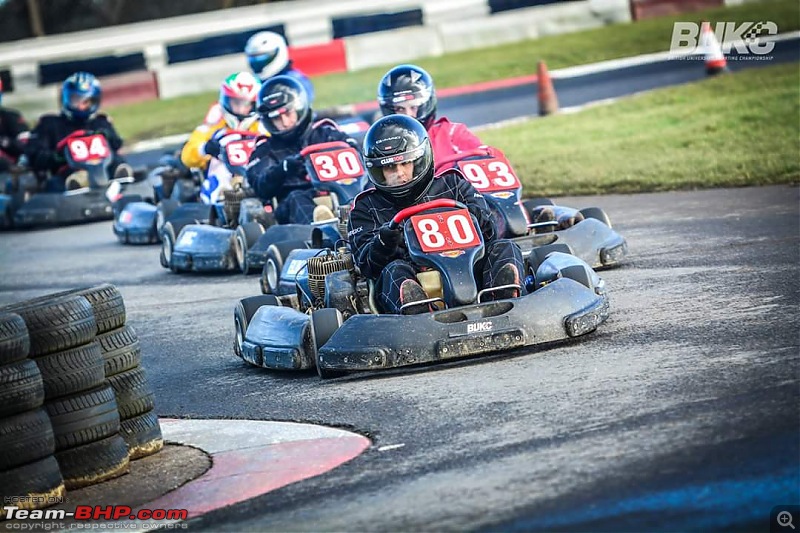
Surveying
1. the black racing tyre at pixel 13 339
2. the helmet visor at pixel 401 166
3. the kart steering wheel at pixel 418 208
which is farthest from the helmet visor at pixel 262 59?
the black racing tyre at pixel 13 339

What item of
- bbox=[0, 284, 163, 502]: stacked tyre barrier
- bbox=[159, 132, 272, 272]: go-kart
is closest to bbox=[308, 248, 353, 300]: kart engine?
bbox=[0, 284, 163, 502]: stacked tyre barrier

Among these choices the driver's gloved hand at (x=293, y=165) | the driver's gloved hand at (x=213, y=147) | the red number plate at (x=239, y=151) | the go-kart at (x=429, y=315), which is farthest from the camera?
the driver's gloved hand at (x=213, y=147)

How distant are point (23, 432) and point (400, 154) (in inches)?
111

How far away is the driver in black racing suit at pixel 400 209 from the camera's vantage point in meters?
7.18

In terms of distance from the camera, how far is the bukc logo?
21906 mm

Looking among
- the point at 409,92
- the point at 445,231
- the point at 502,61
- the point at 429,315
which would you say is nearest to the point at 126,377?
the point at 429,315

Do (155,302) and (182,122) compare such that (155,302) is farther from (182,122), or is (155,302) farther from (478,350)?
(182,122)

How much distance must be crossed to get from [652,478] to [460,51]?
73.1ft

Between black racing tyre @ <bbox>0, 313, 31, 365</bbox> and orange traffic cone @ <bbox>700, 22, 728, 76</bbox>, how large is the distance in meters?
15.7

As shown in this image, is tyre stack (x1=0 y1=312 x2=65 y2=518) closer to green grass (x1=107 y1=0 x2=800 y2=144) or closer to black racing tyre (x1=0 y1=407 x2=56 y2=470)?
black racing tyre (x1=0 y1=407 x2=56 y2=470)

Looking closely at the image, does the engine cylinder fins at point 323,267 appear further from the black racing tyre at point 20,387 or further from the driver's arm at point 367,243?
the black racing tyre at point 20,387

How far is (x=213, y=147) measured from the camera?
1319 cm

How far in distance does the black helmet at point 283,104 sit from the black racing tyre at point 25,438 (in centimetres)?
634

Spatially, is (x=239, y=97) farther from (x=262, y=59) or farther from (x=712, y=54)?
(x=712, y=54)
